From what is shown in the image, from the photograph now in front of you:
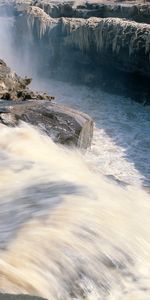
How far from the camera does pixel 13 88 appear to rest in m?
10.7

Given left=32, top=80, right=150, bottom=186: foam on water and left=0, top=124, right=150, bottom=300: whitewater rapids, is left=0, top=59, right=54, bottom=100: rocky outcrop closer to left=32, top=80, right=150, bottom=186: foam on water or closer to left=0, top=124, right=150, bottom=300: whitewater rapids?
left=32, top=80, right=150, bottom=186: foam on water

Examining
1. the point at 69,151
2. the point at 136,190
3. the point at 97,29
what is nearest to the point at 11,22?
the point at 97,29

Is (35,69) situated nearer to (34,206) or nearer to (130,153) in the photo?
(130,153)

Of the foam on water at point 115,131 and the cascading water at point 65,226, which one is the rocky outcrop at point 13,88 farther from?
the cascading water at point 65,226

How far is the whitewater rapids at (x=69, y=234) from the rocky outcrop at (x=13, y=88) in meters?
3.19

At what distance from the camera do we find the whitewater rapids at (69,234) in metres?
4.16

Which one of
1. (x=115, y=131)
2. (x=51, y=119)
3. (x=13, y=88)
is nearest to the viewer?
(x=51, y=119)

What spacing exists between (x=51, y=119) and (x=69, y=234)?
391 centimetres

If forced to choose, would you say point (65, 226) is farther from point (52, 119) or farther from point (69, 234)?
point (52, 119)

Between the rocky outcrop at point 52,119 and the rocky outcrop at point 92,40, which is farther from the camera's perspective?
the rocky outcrop at point 92,40

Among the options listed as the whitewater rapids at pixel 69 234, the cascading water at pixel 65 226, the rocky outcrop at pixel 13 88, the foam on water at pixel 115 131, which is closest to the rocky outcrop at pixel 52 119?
the cascading water at pixel 65 226

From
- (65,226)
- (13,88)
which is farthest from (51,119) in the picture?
(65,226)

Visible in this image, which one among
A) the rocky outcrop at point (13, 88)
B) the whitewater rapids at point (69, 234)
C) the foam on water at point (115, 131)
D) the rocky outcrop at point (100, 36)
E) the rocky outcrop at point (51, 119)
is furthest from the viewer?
the rocky outcrop at point (100, 36)

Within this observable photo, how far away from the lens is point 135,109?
14414mm
